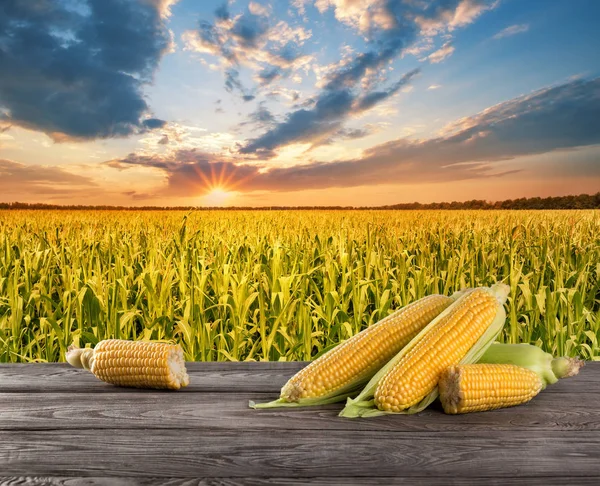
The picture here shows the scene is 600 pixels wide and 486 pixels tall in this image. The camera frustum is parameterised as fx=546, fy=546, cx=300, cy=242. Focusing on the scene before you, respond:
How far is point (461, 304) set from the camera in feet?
6.50

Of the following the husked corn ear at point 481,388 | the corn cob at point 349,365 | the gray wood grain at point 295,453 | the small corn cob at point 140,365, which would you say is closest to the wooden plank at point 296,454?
the gray wood grain at point 295,453

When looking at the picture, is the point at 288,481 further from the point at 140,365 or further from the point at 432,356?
the point at 140,365

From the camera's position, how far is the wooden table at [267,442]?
1380 millimetres

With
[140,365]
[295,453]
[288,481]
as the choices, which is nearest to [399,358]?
[295,453]

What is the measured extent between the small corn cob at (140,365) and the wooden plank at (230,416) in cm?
7

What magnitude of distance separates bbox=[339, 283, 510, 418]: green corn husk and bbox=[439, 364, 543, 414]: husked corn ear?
0.22 ft

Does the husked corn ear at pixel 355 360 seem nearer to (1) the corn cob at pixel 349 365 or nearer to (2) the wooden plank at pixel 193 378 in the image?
(1) the corn cob at pixel 349 365

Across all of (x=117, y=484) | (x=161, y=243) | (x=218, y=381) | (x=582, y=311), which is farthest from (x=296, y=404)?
(x=161, y=243)

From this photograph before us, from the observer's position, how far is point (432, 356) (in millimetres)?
1809

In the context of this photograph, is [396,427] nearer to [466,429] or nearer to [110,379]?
[466,429]

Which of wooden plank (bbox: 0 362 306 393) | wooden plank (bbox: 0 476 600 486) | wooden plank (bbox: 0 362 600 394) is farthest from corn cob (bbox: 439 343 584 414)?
wooden plank (bbox: 0 362 306 393)

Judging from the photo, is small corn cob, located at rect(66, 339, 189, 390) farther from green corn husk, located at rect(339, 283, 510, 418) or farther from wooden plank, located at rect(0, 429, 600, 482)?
green corn husk, located at rect(339, 283, 510, 418)

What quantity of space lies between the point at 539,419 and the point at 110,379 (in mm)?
1540

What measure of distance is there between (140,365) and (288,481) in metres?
0.88
